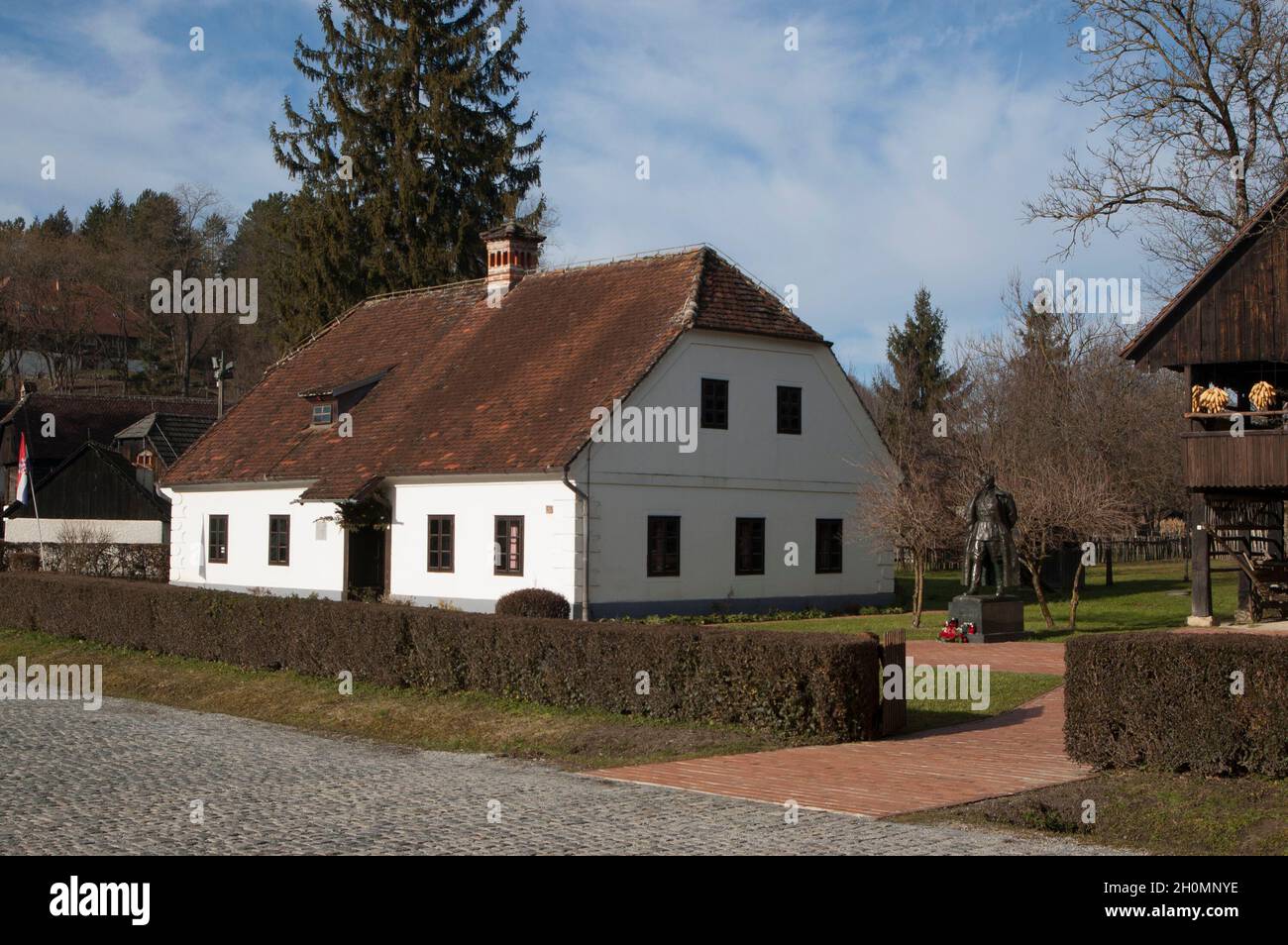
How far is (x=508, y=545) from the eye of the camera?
1137 inches

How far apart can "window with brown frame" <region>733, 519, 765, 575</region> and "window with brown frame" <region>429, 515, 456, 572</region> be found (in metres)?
6.26

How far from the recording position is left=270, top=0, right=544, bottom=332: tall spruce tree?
4834 centimetres

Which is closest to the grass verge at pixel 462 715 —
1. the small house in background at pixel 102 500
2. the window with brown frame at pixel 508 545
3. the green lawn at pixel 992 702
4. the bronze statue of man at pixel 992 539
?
the green lawn at pixel 992 702

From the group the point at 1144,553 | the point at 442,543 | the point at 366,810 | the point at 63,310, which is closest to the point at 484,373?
the point at 442,543

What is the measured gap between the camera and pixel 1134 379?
174ft

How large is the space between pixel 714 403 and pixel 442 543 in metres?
6.81

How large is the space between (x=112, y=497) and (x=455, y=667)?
116 feet

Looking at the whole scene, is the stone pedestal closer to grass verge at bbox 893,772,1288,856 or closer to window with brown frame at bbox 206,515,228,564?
grass verge at bbox 893,772,1288,856

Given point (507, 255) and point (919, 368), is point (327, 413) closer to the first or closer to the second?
point (507, 255)

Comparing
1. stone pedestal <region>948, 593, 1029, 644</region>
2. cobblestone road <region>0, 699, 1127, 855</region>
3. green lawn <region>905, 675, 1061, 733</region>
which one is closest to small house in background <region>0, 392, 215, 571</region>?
stone pedestal <region>948, 593, 1029, 644</region>

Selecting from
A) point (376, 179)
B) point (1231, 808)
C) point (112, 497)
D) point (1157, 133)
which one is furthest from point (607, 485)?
point (112, 497)

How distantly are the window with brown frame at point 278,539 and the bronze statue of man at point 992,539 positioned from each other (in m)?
18.2

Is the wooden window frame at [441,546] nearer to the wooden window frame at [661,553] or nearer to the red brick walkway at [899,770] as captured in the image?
the wooden window frame at [661,553]
